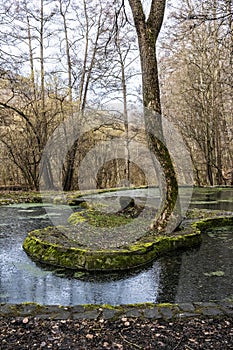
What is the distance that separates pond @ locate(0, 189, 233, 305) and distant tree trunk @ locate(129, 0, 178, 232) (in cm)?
75

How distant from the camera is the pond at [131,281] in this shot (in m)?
3.09

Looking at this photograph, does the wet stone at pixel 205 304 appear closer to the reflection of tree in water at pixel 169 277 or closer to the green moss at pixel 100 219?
the reflection of tree in water at pixel 169 277

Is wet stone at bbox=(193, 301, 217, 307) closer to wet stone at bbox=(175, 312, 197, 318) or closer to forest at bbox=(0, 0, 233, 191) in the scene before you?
wet stone at bbox=(175, 312, 197, 318)

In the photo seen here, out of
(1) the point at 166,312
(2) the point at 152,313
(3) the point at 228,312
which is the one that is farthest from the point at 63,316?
(3) the point at 228,312

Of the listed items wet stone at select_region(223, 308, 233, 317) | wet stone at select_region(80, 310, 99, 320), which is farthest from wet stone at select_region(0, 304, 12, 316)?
wet stone at select_region(223, 308, 233, 317)

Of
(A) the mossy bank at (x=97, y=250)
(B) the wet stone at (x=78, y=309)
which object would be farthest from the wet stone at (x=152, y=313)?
(A) the mossy bank at (x=97, y=250)

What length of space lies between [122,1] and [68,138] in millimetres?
7624

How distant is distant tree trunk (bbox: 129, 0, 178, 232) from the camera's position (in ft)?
16.4

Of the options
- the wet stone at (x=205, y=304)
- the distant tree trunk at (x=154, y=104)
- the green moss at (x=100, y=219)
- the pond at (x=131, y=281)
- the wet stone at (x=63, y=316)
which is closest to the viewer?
the wet stone at (x=63, y=316)

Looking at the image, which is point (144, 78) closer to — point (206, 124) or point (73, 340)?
point (73, 340)

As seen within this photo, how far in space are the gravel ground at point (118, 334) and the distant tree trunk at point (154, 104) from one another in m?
2.56

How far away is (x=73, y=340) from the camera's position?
224 cm

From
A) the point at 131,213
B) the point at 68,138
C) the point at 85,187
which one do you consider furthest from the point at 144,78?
the point at 85,187

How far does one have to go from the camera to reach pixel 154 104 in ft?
16.4
